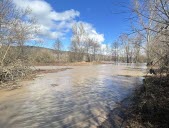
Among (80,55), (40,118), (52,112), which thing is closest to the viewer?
(40,118)

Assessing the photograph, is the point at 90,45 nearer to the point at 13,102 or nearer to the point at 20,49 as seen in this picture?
the point at 20,49

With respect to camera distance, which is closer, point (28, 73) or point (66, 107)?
point (66, 107)

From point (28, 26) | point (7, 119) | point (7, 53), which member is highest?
point (28, 26)

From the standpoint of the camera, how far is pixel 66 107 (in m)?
9.84

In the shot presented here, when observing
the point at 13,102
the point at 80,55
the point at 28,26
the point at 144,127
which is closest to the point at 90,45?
the point at 80,55

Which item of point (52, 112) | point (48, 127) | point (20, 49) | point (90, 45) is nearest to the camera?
point (48, 127)

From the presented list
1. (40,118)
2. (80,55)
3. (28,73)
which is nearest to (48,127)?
(40,118)

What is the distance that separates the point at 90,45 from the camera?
78.9 meters

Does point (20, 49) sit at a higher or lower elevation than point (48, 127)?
higher

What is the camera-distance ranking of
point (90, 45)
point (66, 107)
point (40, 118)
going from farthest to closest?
1. point (90, 45)
2. point (66, 107)
3. point (40, 118)

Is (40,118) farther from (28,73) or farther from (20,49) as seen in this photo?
(20,49)

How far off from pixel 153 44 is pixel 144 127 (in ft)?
11.9

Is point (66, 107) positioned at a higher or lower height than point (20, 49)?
lower

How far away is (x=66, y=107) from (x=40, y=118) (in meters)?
1.86
